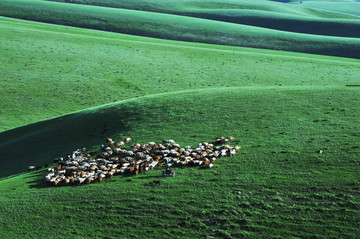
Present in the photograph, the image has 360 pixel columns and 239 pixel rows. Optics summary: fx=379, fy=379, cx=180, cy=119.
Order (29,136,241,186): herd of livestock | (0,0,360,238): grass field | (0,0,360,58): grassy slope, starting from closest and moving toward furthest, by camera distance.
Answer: (0,0,360,238): grass field → (29,136,241,186): herd of livestock → (0,0,360,58): grassy slope

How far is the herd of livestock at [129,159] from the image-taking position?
11875 mm

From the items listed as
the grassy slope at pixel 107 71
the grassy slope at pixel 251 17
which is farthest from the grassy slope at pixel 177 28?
the grassy slope at pixel 107 71

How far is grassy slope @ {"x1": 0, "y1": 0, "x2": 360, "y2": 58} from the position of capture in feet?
216

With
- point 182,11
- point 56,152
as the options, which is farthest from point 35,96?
point 182,11

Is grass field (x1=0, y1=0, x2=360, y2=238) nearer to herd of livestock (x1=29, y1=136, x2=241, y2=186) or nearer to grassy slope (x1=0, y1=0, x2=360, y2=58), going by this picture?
herd of livestock (x1=29, y1=136, x2=241, y2=186)

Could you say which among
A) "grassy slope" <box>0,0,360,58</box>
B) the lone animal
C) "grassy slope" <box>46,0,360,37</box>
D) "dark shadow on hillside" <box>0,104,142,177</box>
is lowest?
"dark shadow on hillside" <box>0,104,142,177</box>

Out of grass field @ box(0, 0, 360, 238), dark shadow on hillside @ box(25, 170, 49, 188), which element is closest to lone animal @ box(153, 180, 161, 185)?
grass field @ box(0, 0, 360, 238)

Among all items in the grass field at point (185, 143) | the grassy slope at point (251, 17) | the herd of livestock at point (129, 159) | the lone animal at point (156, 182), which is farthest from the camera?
the grassy slope at point (251, 17)

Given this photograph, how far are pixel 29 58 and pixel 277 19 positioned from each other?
71839 mm

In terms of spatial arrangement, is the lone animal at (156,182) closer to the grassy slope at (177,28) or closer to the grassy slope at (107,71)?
the grassy slope at (107,71)

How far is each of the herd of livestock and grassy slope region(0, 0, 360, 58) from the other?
178ft

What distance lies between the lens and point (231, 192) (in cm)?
1034

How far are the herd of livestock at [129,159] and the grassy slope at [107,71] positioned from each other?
14.2 m

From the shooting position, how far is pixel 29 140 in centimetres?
1895
